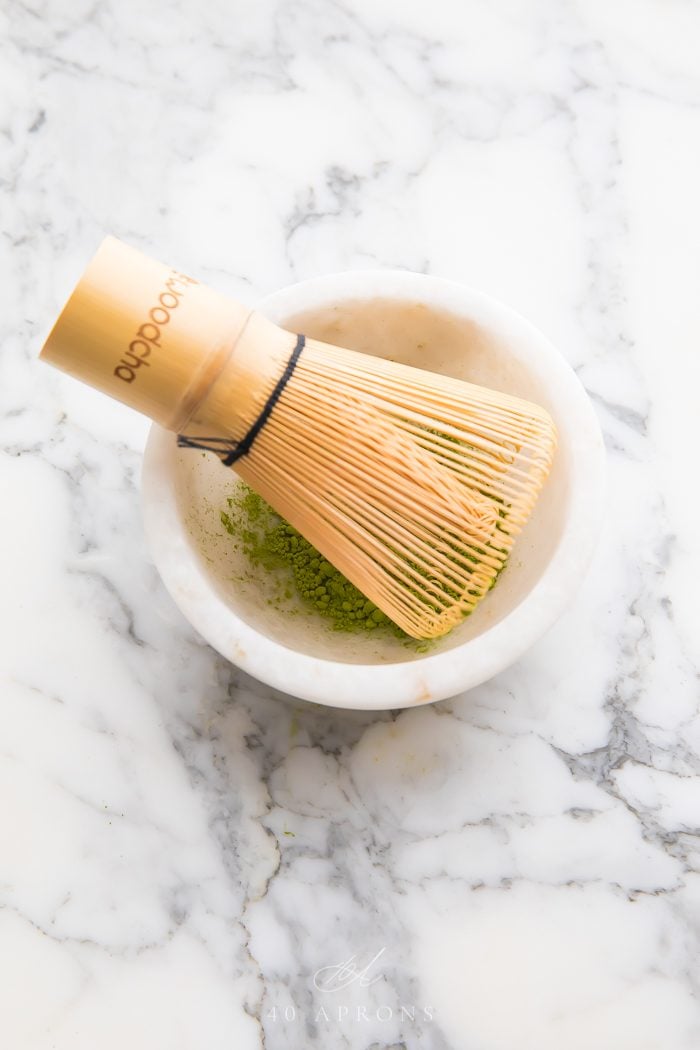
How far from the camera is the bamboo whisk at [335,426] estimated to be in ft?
2.40

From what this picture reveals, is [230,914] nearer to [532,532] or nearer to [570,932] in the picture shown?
[570,932]

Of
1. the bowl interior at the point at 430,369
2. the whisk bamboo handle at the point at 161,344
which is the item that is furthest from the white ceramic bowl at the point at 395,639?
the whisk bamboo handle at the point at 161,344

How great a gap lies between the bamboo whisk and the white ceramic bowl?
0.12ft

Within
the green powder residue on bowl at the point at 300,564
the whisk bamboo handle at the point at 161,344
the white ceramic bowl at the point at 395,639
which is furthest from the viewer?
the green powder residue on bowl at the point at 300,564

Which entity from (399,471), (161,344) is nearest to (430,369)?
(399,471)

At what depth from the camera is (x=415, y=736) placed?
101cm

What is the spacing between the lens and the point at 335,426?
0.80m

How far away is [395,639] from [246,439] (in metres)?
0.24

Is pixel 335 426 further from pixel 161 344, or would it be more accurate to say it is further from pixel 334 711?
pixel 334 711

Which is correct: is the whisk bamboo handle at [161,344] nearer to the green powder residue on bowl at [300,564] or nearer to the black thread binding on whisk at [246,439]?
the black thread binding on whisk at [246,439]

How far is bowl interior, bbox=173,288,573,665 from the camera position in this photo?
886 millimetres

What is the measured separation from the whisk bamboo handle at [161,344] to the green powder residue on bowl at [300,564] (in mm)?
202

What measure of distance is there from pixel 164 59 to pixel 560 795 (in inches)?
32.6

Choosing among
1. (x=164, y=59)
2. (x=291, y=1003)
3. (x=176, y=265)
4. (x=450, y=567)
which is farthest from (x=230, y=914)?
(x=164, y=59)
